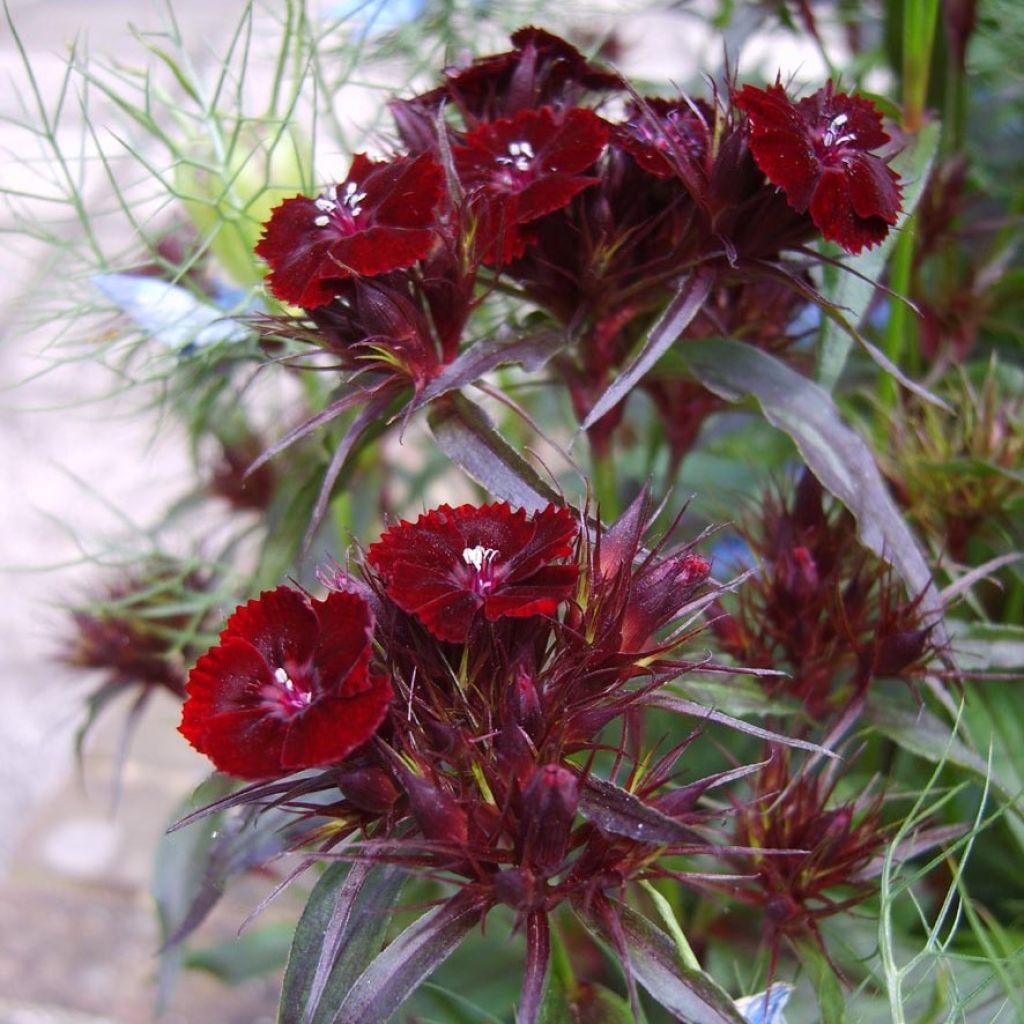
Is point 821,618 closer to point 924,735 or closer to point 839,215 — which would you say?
point 924,735

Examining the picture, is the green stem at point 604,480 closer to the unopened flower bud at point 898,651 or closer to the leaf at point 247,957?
the unopened flower bud at point 898,651

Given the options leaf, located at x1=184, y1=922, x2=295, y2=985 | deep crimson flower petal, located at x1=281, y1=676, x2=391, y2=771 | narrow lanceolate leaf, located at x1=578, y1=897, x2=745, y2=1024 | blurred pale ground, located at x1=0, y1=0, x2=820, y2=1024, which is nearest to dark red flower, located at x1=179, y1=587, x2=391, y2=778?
deep crimson flower petal, located at x1=281, y1=676, x2=391, y2=771

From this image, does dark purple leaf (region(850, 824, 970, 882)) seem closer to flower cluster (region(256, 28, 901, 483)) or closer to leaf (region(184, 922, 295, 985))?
flower cluster (region(256, 28, 901, 483))

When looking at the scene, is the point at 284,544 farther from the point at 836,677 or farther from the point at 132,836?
the point at 132,836

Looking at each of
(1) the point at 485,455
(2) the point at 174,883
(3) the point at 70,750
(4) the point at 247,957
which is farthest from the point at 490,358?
(3) the point at 70,750

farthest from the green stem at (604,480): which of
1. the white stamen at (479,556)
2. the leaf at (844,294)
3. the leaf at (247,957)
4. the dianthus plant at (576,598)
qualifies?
the leaf at (247,957)

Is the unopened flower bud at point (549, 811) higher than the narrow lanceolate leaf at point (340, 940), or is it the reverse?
the unopened flower bud at point (549, 811)
